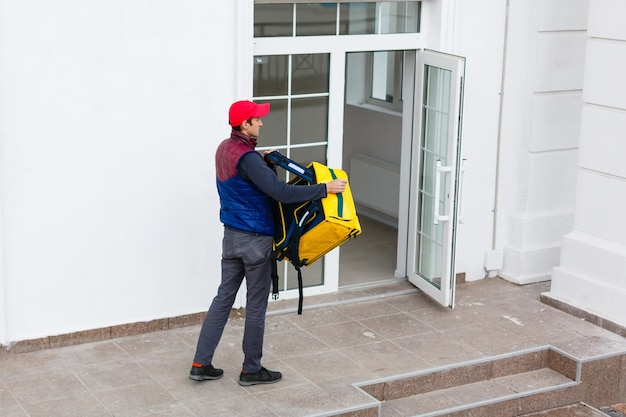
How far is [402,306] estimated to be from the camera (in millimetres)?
6953

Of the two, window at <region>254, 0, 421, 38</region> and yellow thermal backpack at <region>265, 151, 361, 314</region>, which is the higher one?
window at <region>254, 0, 421, 38</region>

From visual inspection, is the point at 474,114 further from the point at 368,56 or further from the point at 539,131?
the point at 368,56

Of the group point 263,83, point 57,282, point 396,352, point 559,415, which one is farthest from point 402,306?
point 57,282

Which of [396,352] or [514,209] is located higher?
[514,209]

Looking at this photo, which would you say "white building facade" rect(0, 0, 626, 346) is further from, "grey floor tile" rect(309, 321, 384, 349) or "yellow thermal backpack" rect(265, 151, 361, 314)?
"yellow thermal backpack" rect(265, 151, 361, 314)

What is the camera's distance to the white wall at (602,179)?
6.54 m

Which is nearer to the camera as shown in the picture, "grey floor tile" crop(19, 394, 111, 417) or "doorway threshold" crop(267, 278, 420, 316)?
"grey floor tile" crop(19, 394, 111, 417)

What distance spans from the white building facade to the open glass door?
0.22 ft

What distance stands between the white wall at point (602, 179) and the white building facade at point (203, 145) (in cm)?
1

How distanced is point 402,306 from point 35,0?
3182 millimetres

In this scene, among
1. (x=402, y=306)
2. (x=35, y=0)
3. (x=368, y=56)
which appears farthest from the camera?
(x=368, y=56)

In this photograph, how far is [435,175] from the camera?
6883mm

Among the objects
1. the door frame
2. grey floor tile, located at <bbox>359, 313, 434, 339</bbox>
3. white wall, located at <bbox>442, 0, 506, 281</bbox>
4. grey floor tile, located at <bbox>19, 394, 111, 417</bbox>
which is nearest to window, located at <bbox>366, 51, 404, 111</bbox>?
white wall, located at <bbox>442, 0, 506, 281</bbox>

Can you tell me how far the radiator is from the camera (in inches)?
355
